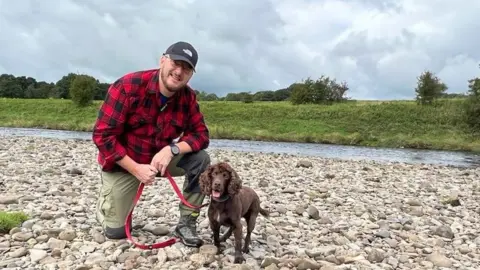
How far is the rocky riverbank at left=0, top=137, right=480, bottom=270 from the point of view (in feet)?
18.9

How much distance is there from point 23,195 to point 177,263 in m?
4.63

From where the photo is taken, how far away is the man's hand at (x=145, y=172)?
5719mm

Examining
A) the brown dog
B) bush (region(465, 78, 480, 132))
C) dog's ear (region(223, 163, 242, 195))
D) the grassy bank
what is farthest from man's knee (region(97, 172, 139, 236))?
bush (region(465, 78, 480, 132))

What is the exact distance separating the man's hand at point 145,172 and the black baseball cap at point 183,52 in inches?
54.0

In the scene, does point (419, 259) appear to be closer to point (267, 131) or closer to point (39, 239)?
point (39, 239)

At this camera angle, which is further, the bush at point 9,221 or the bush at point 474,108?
the bush at point 474,108

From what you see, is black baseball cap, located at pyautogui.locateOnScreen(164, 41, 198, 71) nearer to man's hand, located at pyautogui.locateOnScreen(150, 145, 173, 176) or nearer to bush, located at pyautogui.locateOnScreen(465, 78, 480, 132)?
man's hand, located at pyautogui.locateOnScreen(150, 145, 173, 176)

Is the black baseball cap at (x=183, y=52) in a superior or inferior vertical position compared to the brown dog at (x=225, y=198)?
superior

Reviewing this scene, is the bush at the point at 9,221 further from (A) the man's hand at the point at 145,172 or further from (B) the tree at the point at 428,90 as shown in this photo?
(B) the tree at the point at 428,90

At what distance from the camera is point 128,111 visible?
231 inches

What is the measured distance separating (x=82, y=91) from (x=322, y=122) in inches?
1338

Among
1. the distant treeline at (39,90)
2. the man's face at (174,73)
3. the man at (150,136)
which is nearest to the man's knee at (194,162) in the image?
the man at (150,136)

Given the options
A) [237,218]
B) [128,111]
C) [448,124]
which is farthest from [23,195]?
[448,124]

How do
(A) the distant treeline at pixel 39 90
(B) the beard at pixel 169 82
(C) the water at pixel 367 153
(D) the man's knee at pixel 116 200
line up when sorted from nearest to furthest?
(B) the beard at pixel 169 82
(D) the man's knee at pixel 116 200
(C) the water at pixel 367 153
(A) the distant treeline at pixel 39 90
